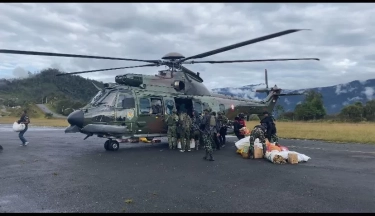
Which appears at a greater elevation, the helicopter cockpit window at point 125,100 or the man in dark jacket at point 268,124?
the helicopter cockpit window at point 125,100

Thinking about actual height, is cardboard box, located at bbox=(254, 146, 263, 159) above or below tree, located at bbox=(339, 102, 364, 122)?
below

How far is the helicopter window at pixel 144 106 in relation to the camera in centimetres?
1473

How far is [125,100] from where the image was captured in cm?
1427

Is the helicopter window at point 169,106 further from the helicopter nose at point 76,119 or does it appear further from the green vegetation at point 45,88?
the green vegetation at point 45,88

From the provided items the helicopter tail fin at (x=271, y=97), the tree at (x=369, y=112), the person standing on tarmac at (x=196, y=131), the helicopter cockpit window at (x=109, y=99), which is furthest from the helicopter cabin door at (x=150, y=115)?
the tree at (x=369, y=112)

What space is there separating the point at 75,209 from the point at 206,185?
3.05m

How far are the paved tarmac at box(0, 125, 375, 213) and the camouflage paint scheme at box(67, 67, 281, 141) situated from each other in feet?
7.50

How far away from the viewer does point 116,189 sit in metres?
7.05

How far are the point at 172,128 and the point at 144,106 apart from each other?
1.62 m

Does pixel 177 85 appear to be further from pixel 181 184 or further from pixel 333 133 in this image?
pixel 333 133

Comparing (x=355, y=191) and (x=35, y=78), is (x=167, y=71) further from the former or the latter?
(x=35, y=78)

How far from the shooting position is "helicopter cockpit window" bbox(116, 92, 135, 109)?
14133 mm

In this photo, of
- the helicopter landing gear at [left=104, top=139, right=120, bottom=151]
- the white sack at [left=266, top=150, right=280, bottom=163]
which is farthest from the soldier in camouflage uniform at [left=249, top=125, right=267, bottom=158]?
the helicopter landing gear at [left=104, top=139, right=120, bottom=151]

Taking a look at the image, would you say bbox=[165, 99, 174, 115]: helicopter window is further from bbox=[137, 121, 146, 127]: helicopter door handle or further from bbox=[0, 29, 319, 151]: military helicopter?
bbox=[137, 121, 146, 127]: helicopter door handle
